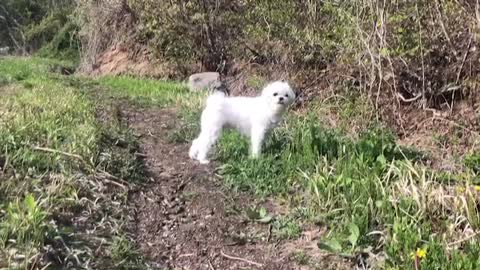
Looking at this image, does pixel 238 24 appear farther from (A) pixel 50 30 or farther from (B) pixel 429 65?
(A) pixel 50 30

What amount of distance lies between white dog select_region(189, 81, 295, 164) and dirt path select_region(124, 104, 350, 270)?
0.30 metres

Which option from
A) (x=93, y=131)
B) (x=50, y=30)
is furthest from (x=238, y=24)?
(x=50, y=30)

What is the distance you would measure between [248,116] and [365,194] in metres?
1.59

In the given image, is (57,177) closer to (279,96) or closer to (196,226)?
(196,226)

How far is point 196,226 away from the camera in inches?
197

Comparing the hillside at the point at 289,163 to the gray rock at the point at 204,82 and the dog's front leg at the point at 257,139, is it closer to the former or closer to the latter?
the dog's front leg at the point at 257,139

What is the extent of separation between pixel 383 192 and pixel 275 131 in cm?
196

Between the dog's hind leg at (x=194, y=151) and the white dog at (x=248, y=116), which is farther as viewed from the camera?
the dog's hind leg at (x=194, y=151)

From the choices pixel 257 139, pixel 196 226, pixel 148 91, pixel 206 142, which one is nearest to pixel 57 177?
pixel 196 226

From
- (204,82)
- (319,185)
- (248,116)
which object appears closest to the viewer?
(319,185)

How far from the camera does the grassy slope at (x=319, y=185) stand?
4.28 m

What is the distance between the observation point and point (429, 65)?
7848 mm

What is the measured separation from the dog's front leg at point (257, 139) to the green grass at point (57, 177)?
107 cm

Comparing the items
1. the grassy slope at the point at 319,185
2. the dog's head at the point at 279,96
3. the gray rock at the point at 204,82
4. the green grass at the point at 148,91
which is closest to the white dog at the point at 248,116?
the dog's head at the point at 279,96
